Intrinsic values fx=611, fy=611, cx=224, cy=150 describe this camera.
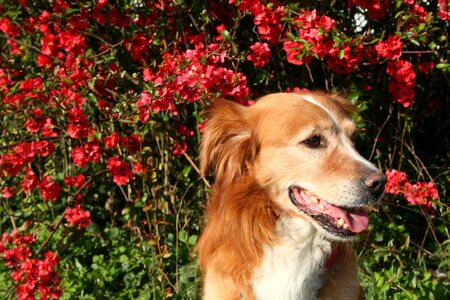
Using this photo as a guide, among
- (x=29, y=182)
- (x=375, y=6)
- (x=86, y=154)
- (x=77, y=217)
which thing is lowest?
(x=77, y=217)

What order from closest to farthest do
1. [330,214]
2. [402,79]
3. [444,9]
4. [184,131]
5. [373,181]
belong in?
[373,181] < [330,214] < [444,9] < [402,79] < [184,131]

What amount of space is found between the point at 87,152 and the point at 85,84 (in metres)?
0.51

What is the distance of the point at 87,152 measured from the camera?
4391 mm

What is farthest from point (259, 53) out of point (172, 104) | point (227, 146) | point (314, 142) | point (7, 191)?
point (7, 191)

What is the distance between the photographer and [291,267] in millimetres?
3186

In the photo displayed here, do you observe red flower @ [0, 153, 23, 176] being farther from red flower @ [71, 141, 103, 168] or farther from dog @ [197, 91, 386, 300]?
dog @ [197, 91, 386, 300]

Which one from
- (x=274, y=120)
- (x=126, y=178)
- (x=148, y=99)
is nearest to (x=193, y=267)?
(x=126, y=178)

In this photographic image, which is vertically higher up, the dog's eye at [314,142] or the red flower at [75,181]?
the dog's eye at [314,142]

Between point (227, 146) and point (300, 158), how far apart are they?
16.6 inches

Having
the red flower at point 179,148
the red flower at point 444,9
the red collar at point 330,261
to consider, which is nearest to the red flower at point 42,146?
the red flower at point 179,148

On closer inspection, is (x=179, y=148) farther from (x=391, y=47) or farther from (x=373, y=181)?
(x=373, y=181)

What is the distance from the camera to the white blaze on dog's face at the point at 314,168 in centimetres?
304

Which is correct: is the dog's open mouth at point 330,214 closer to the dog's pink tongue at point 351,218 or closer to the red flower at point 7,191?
the dog's pink tongue at point 351,218

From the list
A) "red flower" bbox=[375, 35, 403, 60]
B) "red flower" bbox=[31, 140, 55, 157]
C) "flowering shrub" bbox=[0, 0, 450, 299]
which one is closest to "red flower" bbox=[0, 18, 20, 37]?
"flowering shrub" bbox=[0, 0, 450, 299]
